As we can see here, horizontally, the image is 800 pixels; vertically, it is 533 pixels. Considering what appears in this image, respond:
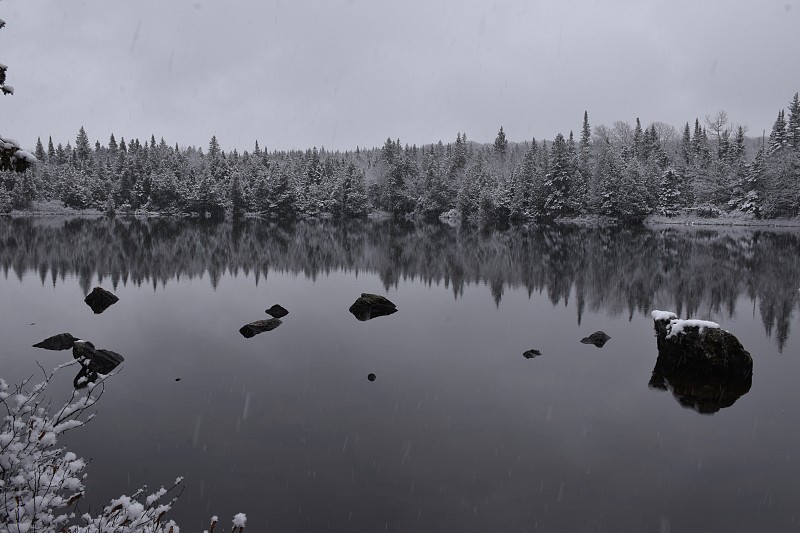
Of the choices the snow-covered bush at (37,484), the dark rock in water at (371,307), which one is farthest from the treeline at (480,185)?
the snow-covered bush at (37,484)

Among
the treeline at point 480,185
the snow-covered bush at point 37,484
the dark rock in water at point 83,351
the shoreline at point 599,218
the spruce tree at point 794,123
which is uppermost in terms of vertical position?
the spruce tree at point 794,123

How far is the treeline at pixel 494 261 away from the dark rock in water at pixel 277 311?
33.9 feet

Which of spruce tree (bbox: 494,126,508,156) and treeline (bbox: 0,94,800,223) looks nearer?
treeline (bbox: 0,94,800,223)

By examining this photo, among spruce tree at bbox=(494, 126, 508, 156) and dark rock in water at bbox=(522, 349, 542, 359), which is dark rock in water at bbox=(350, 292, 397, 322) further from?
spruce tree at bbox=(494, 126, 508, 156)

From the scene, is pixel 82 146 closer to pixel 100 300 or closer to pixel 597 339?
pixel 100 300

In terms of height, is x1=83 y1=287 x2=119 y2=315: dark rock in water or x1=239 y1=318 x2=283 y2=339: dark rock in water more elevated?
x1=83 y1=287 x2=119 y2=315: dark rock in water

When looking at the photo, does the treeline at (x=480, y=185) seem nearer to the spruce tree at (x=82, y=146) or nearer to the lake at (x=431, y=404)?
the spruce tree at (x=82, y=146)

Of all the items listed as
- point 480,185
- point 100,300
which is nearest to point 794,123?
point 480,185

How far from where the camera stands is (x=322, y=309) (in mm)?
29141

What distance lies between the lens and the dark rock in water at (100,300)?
28734mm

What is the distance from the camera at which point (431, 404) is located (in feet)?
52.1

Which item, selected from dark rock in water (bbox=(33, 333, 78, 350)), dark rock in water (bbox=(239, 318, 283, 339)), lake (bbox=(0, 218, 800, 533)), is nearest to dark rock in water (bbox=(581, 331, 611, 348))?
lake (bbox=(0, 218, 800, 533))

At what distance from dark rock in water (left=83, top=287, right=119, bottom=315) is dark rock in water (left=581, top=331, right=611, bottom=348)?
2386 centimetres

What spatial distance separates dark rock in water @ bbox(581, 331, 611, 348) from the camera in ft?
73.9
